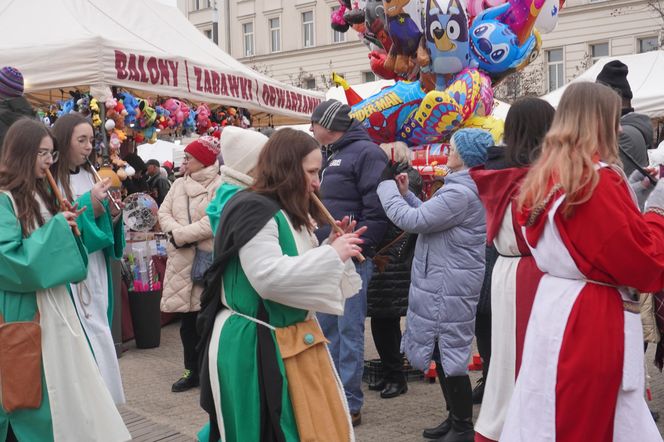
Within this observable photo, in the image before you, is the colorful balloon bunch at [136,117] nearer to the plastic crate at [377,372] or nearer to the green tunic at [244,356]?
the plastic crate at [377,372]

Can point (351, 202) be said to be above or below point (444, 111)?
below

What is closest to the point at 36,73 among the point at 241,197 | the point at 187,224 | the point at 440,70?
the point at 187,224

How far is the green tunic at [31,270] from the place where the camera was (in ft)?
10.5

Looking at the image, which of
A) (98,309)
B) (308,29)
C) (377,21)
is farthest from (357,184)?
(308,29)

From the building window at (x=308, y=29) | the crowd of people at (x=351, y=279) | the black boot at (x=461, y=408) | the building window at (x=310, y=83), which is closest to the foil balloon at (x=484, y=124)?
the crowd of people at (x=351, y=279)

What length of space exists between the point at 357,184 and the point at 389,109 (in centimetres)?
183

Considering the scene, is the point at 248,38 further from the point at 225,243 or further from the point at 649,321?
the point at 225,243

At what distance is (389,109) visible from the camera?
21.2ft

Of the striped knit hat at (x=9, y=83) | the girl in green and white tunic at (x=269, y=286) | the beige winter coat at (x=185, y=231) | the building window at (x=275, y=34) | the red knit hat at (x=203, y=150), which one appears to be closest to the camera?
the girl in green and white tunic at (x=269, y=286)

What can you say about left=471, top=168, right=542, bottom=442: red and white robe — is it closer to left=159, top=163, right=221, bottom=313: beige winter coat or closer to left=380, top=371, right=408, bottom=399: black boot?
left=380, top=371, right=408, bottom=399: black boot

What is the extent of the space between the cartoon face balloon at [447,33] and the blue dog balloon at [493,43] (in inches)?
6.8

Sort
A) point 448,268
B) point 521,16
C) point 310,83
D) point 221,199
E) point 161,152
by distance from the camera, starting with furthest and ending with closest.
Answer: point 310,83 → point 161,152 → point 521,16 → point 448,268 → point 221,199

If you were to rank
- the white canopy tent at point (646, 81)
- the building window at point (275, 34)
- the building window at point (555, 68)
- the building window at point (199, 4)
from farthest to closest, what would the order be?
1. the building window at point (199, 4)
2. the building window at point (275, 34)
3. the building window at point (555, 68)
4. the white canopy tent at point (646, 81)

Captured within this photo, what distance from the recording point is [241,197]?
285 centimetres
